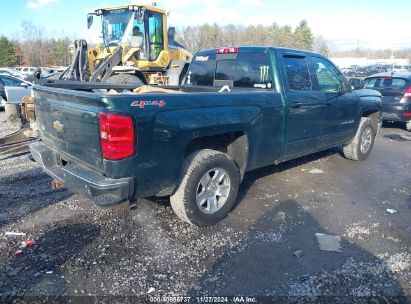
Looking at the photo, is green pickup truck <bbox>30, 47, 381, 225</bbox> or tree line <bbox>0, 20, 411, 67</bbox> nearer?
green pickup truck <bbox>30, 47, 381, 225</bbox>

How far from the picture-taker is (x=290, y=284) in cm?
297

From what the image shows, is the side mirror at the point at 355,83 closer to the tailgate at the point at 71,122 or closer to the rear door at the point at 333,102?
the rear door at the point at 333,102

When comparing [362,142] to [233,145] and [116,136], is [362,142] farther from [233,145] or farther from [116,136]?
[116,136]

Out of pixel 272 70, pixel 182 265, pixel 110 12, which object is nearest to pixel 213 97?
pixel 272 70

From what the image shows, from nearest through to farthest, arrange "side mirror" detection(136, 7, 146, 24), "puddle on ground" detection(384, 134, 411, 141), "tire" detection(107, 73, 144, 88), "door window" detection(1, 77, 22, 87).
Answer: "tire" detection(107, 73, 144, 88), "puddle on ground" detection(384, 134, 411, 141), "side mirror" detection(136, 7, 146, 24), "door window" detection(1, 77, 22, 87)

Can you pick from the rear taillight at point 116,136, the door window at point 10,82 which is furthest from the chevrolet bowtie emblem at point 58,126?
the door window at point 10,82

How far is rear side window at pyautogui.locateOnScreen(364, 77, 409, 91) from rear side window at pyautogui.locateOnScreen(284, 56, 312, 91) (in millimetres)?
6387

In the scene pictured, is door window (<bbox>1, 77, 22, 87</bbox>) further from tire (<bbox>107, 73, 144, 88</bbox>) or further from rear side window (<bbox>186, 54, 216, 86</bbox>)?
rear side window (<bbox>186, 54, 216, 86</bbox>)

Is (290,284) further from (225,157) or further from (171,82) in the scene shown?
(171,82)

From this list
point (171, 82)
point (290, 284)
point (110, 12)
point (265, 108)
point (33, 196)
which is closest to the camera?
point (290, 284)

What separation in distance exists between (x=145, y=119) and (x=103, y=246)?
56.8 inches

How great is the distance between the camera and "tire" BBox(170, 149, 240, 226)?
3691 mm

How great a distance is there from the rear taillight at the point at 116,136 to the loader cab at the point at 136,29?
8624 millimetres

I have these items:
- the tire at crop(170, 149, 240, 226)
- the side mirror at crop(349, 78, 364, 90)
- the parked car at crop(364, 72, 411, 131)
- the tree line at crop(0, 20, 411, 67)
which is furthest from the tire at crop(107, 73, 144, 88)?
the tree line at crop(0, 20, 411, 67)
